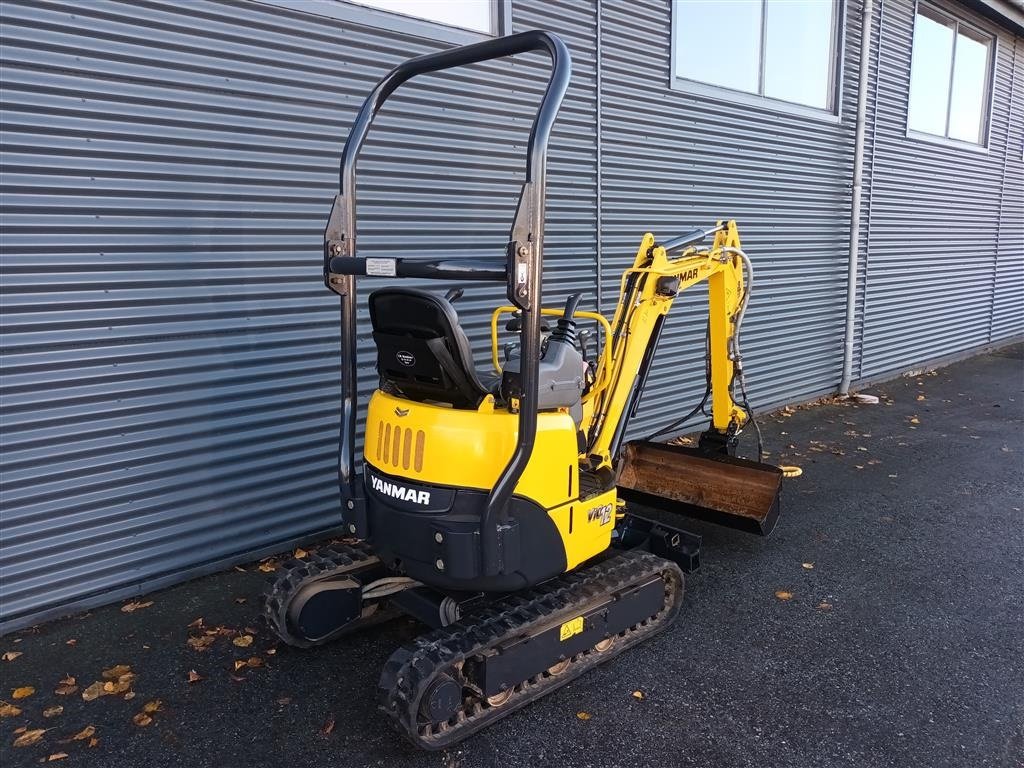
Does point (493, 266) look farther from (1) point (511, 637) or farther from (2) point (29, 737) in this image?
(2) point (29, 737)

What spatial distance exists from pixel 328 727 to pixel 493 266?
6.73ft

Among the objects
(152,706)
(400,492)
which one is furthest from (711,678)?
(152,706)

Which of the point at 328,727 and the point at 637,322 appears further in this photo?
the point at 637,322

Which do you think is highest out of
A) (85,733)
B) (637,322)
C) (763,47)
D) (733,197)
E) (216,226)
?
(763,47)

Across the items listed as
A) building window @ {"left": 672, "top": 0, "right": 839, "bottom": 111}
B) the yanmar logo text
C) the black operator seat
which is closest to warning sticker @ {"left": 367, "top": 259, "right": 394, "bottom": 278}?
the black operator seat

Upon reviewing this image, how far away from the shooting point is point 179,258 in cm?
423

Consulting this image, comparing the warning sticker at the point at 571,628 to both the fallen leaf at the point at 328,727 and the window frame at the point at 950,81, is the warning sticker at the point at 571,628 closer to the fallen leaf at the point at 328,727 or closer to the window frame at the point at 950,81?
the fallen leaf at the point at 328,727

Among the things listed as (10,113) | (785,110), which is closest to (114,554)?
(10,113)

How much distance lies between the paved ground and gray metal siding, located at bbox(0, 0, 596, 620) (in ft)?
1.81

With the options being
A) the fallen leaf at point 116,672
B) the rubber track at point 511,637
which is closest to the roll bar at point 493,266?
the rubber track at point 511,637

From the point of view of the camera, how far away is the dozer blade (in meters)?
4.62

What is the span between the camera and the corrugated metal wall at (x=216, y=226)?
3818mm

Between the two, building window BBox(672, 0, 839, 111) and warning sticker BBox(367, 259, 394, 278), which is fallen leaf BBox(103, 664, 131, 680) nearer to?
warning sticker BBox(367, 259, 394, 278)

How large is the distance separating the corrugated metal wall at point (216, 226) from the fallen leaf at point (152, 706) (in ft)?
3.68
